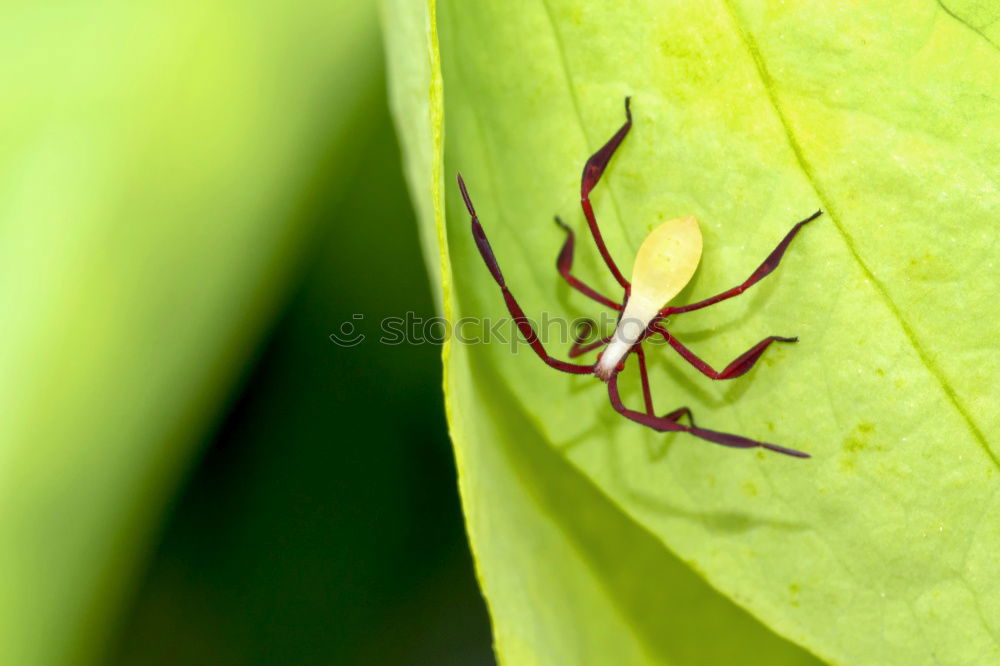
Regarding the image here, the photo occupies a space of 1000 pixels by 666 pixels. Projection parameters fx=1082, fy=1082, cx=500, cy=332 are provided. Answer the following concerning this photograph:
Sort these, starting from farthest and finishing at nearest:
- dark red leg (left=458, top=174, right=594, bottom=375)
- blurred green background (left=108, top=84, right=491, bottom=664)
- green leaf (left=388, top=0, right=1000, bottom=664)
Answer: blurred green background (left=108, top=84, right=491, bottom=664), dark red leg (left=458, top=174, right=594, bottom=375), green leaf (left=388, top=0, right=1000, bottom=664)

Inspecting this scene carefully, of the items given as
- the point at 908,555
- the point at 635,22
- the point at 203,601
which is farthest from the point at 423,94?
the point at 203,601

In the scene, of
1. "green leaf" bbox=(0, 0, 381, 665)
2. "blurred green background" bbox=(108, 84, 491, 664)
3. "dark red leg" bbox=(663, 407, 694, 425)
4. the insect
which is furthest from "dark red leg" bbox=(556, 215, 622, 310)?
"blurred green background" bbox=(108, 84, 491, 664)

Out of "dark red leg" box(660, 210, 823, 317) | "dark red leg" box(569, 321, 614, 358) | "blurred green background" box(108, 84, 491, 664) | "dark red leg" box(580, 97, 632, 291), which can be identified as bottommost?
"blurred green background" box(108, 84, 491, 664)

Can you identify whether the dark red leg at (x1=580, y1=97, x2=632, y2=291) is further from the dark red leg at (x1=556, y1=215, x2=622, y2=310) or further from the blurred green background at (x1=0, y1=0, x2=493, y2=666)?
the blurred green background at (x1=0, y1=0, x2=493, y2=666)

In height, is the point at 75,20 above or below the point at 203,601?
above

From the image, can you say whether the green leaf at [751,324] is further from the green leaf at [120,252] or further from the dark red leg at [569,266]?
the green leaf at [120,252]

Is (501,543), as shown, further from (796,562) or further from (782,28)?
(782,28)

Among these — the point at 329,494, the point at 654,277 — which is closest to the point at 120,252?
the point at 654,277

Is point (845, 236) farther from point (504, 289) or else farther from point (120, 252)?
point (120, 252)
